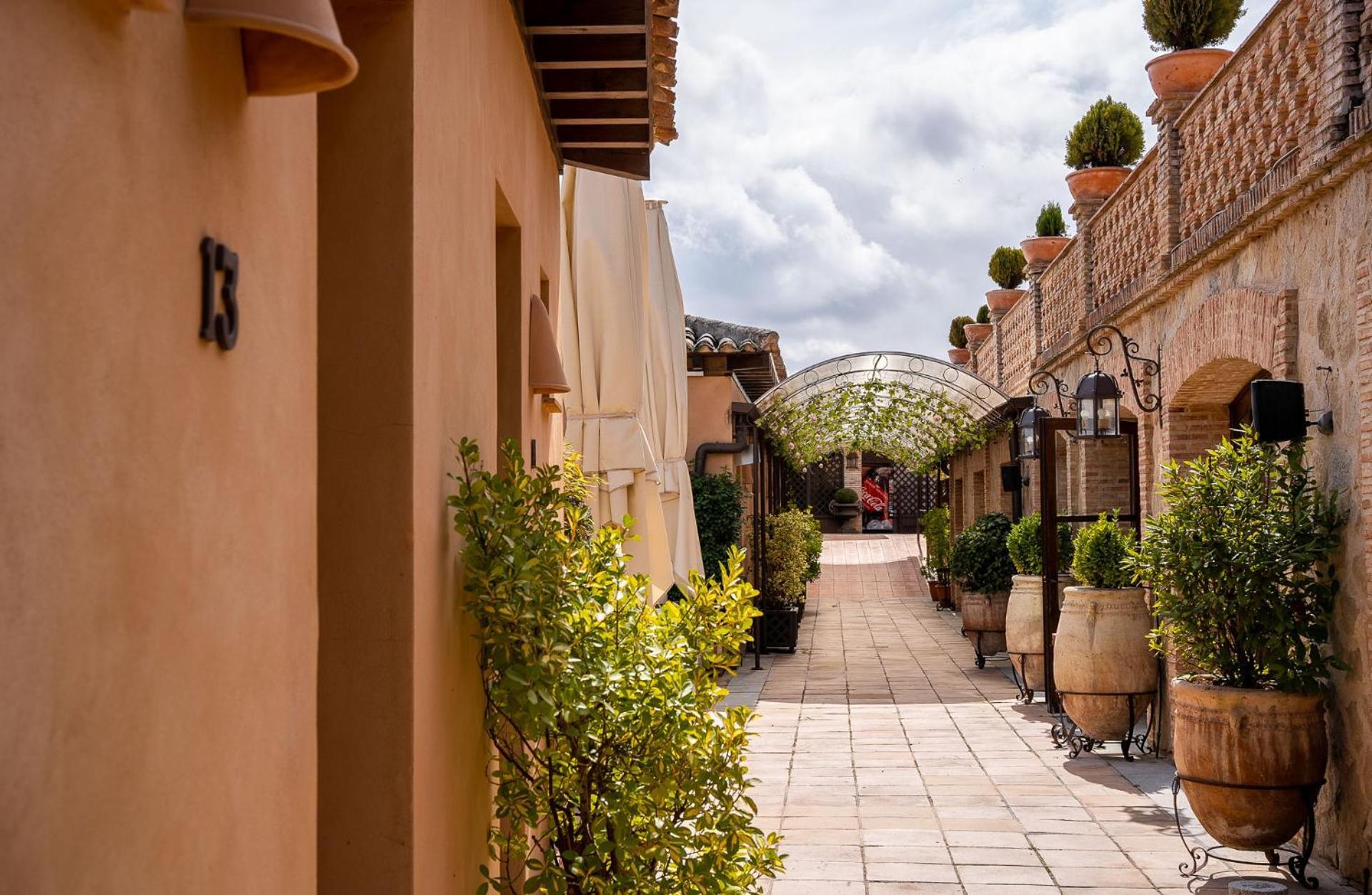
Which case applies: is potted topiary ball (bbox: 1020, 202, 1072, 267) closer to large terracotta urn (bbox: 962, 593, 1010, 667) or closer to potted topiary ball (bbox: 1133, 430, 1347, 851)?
large terracotta urn (bbox: 962, 593, 1010, 667)

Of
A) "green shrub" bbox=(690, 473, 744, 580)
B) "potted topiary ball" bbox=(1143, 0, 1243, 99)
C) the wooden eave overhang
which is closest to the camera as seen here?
the wooden eave overhang

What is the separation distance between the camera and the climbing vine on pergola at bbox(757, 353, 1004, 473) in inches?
577

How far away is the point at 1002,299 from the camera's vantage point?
1808 cm

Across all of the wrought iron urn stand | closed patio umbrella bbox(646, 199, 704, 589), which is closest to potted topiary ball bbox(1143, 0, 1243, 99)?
closed patio umbrella bbox(646, 199, 704, 589)

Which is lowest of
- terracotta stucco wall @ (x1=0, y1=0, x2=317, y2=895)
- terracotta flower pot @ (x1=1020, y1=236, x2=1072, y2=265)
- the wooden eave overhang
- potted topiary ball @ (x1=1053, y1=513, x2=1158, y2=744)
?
potted topiary ball @ (x1=1053, y1=513, x2=1158, y2=744)

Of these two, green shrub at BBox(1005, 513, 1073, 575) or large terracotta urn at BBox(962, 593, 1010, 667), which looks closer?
green shrub at BBox(1005, 513, 1073, 575)

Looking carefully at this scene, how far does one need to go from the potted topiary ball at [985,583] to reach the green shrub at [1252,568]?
6.86 meters

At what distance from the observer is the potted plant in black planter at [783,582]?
14.0 metres

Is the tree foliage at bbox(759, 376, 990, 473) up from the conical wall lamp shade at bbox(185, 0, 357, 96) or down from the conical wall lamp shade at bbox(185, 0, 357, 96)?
up

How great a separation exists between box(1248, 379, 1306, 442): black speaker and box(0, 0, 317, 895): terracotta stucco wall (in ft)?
16.3

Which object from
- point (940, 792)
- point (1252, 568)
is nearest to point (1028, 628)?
point (940, 792)

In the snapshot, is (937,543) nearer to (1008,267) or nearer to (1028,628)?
(1008,267)

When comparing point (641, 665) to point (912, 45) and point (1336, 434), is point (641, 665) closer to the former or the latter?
point (1336, 434)

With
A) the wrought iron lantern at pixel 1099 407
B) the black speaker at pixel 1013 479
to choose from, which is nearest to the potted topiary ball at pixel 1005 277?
the black speaker at pixel 1013 479
